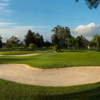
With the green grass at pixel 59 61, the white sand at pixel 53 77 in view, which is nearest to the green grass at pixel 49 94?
the white sand at pixel 53 77

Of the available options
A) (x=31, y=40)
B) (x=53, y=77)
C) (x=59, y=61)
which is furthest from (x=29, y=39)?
(x=53, y=77)

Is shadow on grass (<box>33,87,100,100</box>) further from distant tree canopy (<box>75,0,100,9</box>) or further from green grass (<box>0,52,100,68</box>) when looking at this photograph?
distant tree canopy (<box>75,0,100,9</box>)

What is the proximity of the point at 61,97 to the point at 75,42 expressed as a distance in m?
56.8

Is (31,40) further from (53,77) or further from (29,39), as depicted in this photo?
(53,77)

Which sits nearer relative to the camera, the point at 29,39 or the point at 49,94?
the point at 49,94

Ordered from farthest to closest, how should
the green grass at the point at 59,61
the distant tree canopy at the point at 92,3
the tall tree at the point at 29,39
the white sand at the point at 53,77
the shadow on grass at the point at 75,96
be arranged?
the tall tree at the point at 29,39 → the green grass at the point at 59,61 → the distant tree canopy at the point at 92,3 → the white sand at the point at 53,77 → the shadow on grass at the point at 75,96

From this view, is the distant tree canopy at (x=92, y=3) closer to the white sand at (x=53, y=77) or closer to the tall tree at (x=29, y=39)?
the white sand at (x=53, y=77)

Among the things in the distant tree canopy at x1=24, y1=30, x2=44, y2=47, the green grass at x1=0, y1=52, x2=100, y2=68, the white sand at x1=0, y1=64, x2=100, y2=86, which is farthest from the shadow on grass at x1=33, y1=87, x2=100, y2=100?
the distant tree canopy at x1=24, y1=30, x2=44, y2=47

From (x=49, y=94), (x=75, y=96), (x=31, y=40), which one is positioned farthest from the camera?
(x=31, y=40)

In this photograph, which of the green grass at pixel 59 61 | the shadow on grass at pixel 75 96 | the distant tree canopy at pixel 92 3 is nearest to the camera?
the shadow on grass at pixel 75 96

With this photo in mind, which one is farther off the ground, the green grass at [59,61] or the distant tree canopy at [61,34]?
the distant tree canopy at [61,34]

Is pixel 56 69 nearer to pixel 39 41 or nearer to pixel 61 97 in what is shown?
pixel 61 97

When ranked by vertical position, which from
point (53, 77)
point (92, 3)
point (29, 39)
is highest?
point (29, 39)

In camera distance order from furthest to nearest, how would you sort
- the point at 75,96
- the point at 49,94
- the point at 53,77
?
the point at 53,77, the point at 49,94, the point at 75,96
